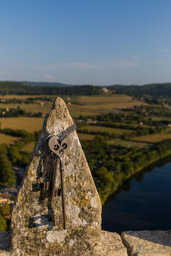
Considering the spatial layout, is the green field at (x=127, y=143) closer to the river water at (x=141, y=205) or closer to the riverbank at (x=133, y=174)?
the riverbank at (x=133, y=174)

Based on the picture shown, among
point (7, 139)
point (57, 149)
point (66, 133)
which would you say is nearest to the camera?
point (57, 149)

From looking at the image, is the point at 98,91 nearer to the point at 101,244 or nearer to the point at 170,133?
the point at 170,133

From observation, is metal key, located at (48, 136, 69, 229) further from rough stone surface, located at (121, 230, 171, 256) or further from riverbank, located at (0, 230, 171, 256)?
rough stone surface, located at (121, 230, 171, 256)

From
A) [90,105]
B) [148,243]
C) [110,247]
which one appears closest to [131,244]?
[148,243]

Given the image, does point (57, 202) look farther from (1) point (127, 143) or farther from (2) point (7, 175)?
(1) point (127, 143)

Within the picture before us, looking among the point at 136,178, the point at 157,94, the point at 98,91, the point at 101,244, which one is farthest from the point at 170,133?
the point at 157,94
